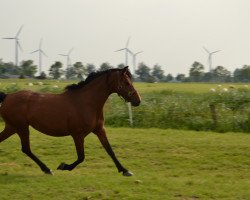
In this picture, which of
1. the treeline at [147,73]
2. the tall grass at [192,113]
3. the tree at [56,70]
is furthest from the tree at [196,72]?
the tall grass at [192,113]

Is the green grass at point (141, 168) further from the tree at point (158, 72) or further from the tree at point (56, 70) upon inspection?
the tree at point (158, 72)

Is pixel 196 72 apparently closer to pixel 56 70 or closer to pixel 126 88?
pixel 56 70

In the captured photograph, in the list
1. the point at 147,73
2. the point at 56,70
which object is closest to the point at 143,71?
the point at 147,73

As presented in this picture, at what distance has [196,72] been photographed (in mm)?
101750

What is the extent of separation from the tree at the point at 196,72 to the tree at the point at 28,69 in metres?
36.4

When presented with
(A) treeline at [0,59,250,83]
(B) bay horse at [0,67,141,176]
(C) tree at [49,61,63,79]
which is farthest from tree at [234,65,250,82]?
(B) bay horse at [0,67,141,176]

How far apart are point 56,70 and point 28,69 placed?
7.25 metres

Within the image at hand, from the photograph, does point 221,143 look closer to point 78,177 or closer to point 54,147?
point 54,147

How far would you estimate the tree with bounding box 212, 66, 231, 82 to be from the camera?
312 feet

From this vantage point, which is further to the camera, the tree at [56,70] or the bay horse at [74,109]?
the tree at [56,70]

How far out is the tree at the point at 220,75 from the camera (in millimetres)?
94963

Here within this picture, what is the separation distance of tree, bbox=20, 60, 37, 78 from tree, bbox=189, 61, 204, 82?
120 feet

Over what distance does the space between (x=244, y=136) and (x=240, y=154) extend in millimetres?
2914

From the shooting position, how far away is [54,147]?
11.5 m
